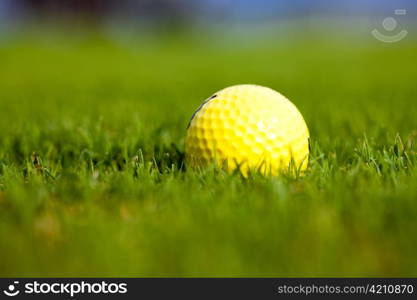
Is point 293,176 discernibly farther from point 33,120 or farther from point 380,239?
point 33,120

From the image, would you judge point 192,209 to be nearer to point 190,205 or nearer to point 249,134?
point 190,205

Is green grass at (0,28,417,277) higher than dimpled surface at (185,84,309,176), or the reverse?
dimpled surface at (185,84,309,176)

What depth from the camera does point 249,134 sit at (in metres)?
2.58

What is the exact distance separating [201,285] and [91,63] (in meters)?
12.4

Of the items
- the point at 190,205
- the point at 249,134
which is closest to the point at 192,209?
the point at 190,205

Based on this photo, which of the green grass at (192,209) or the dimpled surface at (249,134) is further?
the dimpled surface at (249,134)

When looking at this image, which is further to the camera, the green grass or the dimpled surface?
the dimpled surface

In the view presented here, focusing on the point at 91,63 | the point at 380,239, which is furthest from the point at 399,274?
the point at 91,63

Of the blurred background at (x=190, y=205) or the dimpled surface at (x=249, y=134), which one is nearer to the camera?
the blurred background at (x=190, y=205)

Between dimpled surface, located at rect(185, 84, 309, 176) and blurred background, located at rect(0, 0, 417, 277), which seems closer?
blurred background, located at rect(0, 0, 417, 277)

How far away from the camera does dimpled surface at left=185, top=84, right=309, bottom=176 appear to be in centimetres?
254

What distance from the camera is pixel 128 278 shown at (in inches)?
61.3

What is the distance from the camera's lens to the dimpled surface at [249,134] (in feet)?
8.35

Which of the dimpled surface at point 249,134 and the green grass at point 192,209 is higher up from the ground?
the dimpled surface at point 249,134
